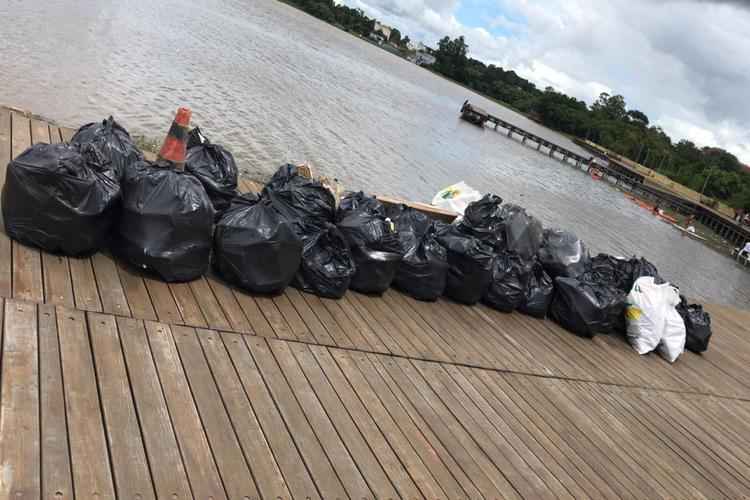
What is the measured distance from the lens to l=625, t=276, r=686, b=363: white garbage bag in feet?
20.0

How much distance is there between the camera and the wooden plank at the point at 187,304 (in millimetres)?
3521

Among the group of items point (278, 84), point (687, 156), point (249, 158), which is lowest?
point (249, 158)

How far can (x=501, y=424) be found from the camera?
3830mm

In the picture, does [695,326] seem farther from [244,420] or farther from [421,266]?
[244,420]

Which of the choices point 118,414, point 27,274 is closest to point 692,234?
point 27,274

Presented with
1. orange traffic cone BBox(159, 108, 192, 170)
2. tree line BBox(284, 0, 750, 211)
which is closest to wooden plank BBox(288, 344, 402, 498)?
orange traffic cone BBox(159, 108, 192, 170)

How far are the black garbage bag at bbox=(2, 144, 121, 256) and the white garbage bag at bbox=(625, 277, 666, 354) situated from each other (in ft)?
16.9

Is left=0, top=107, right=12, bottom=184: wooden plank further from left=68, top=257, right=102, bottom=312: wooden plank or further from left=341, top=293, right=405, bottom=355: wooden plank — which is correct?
left=341, top=293, right=405, bottom=355: wooden plank

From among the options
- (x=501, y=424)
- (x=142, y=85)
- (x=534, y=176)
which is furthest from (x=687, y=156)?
(x=501, y=424)

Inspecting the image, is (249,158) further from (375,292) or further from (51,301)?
(51,301)

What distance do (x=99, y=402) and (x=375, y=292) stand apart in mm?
2633

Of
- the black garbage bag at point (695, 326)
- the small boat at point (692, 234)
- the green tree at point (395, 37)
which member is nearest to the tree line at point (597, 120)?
the green tree at point (395, 37)

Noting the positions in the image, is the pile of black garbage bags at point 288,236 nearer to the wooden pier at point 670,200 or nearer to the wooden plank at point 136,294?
the wooden plank at point 136,294

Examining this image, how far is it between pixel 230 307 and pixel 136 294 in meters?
0.59
